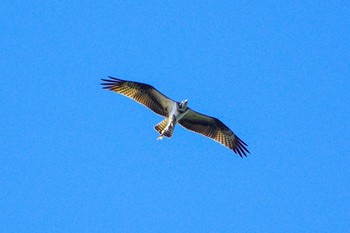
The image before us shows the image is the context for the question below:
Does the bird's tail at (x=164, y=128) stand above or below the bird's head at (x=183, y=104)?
below

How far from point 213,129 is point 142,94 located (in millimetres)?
3074

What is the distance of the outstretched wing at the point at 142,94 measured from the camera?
98.0 feet

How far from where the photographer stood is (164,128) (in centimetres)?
2952

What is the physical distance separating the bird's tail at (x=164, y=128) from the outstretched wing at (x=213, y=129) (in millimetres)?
1063

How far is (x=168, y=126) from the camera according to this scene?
29297mm

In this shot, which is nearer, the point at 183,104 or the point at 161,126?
the point at 183,104

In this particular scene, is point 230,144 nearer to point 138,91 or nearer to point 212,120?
point 212,120

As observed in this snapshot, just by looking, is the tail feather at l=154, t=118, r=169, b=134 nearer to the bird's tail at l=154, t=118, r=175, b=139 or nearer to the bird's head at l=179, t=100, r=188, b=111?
the bird's tail at l=154, t=118, r=175, b=139

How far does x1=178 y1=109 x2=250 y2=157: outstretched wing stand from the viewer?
30.6 meters

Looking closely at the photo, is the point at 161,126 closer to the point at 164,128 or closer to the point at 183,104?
the point at 164,128

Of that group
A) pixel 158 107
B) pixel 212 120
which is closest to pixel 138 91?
pixel 158 107

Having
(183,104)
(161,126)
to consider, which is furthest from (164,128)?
(183,104)

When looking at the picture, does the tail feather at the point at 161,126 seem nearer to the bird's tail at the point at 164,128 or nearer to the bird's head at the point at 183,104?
the bird's tail at the point at 164,128

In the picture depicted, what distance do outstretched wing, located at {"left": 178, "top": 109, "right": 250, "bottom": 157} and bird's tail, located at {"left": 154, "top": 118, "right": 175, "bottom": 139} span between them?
106cm
